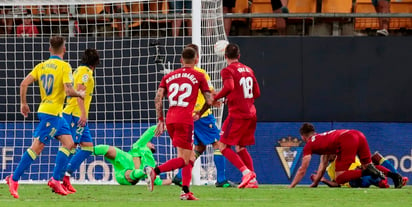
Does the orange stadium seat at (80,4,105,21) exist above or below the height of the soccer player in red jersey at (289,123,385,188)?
above

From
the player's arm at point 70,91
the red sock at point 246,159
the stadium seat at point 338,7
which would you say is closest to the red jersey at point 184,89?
the player's arm at point 70,91

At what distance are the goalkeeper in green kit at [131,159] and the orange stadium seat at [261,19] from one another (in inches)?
165

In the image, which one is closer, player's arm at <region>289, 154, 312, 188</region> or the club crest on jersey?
player's arm at <region>289, 154, 312, 188</region>

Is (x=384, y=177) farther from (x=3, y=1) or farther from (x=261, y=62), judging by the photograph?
(x=3, y=1)

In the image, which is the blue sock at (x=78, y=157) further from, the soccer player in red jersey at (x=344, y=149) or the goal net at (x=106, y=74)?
the goal net at (x=106, y=74)

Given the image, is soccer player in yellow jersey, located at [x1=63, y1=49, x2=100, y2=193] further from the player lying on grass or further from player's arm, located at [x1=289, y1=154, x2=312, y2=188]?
the player lying on grass

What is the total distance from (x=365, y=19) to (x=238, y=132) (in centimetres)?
606

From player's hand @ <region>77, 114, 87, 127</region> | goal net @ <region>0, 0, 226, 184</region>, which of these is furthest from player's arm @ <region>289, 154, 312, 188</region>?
player's hand @ <region>77, 114, 87, 127</region>

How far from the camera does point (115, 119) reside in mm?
19188

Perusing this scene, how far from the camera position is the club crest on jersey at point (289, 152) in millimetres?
19328

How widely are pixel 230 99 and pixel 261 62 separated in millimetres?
4250

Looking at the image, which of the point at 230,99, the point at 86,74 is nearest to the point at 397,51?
the point at 230,99

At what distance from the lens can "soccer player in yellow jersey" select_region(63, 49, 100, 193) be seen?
48.9 ft

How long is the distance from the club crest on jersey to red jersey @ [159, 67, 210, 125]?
641cm
